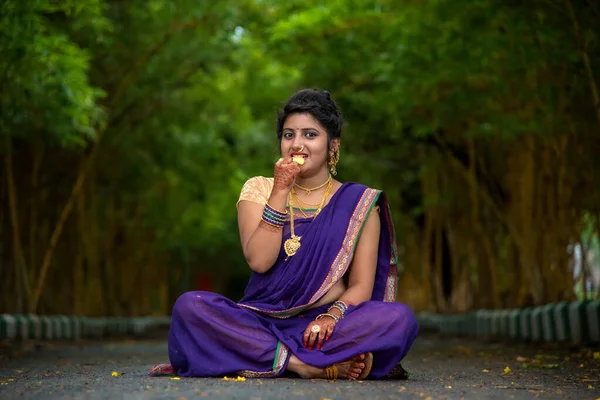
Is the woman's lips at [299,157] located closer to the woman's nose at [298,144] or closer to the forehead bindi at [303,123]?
the woman's nose at [298,144]

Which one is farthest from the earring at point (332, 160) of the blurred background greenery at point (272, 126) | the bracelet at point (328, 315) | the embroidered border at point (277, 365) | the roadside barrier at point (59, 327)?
the roadside barrier at point (59, 327)

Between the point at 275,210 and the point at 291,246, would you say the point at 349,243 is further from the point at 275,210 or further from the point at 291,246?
the point at 275,210

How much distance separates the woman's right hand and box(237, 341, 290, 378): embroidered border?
2.98 feet

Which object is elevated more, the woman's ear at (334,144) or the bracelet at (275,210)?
the woman's ear at (334,144)

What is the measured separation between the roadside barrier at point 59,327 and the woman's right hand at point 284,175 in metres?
8.43

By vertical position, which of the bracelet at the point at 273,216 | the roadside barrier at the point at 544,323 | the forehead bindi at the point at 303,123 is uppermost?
the forehead bindi at the point at 303,123

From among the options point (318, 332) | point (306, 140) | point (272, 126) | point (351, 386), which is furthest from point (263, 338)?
point (272, 126)

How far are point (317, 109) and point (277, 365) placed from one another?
1.59 m

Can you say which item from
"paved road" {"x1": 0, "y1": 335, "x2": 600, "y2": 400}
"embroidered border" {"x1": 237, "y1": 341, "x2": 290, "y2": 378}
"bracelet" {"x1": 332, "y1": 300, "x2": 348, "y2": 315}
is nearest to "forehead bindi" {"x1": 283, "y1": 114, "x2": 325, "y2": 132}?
"bracelet" {"x1": 332, "y1": 300, "x2": 348, "y2": 315}

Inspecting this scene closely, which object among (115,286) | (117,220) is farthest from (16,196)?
(115,286)

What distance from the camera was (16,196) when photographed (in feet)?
58.8

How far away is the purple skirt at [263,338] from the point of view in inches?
246

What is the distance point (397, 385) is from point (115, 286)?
22.3 meters

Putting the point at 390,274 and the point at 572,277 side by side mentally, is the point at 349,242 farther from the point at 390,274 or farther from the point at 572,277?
the point at 572,277
